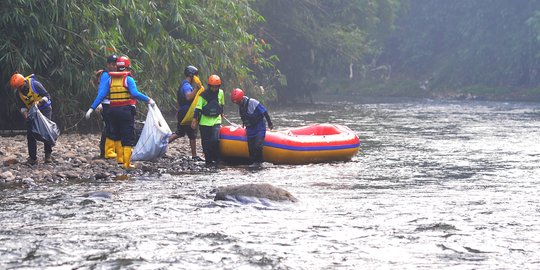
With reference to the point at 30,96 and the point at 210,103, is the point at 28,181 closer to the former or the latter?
the point at 30,96

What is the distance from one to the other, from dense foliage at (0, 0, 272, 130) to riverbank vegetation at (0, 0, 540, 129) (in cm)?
3

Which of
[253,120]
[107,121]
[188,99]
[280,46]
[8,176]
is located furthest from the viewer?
[280,46]

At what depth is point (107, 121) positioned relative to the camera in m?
12.8

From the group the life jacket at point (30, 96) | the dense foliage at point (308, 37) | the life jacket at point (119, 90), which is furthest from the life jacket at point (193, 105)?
the dense foliage at point (308, 37)

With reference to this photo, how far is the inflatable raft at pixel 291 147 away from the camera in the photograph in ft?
46.6

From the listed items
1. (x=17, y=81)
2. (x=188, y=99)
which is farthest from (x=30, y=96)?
(x=188, y=99)

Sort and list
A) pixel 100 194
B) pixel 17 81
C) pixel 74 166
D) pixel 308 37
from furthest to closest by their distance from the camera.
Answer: pixel 308 37 → pixel 74 166 → pixel 17 81 → pixel 100 194

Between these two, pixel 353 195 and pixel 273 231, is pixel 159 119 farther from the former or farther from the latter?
pixel 273 231

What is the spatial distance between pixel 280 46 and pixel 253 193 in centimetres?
2947

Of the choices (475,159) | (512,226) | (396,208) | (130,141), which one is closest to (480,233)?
(512,226)

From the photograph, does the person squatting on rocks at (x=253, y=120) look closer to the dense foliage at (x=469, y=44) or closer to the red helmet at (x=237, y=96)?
the red helmet at (x=237, y=96)

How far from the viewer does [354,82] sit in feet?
184

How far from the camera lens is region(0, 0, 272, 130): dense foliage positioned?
16.8 meters

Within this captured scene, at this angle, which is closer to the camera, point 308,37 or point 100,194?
point 100,194
